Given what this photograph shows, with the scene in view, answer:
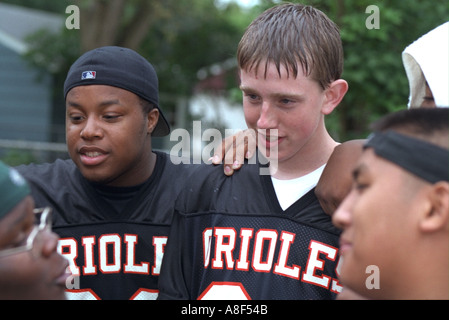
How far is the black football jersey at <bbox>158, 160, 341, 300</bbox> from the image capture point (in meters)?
2.41

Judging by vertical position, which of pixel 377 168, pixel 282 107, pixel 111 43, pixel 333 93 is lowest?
pixel 377 168

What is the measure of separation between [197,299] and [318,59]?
1221mm

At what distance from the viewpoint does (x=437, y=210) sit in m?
1.69

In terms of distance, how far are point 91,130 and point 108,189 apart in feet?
1.18

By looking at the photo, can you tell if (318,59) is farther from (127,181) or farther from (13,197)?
(13,197)

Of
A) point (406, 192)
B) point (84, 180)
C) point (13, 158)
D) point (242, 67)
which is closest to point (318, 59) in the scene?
point (242, 67)

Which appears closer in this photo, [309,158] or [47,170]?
[309,158]

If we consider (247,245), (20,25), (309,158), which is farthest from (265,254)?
(20,25)

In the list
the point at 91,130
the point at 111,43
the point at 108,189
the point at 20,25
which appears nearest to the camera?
the point at 91,130

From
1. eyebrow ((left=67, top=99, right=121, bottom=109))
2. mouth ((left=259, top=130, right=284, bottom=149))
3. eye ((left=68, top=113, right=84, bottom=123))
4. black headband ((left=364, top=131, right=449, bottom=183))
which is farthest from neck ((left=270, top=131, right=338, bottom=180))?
eye ((left=68, top=113, right=84, bottom=123))

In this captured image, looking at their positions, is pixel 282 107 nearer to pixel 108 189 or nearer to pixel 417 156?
pixel 417 156

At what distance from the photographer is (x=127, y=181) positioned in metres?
3.01

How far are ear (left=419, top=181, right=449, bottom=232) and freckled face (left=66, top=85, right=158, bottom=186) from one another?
5.50 ft

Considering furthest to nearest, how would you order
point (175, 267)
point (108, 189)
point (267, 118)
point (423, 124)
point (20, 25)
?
point (20, 25)
point (108, 189)
point (175, 267)
point (267, 118)
point (423, 124)
